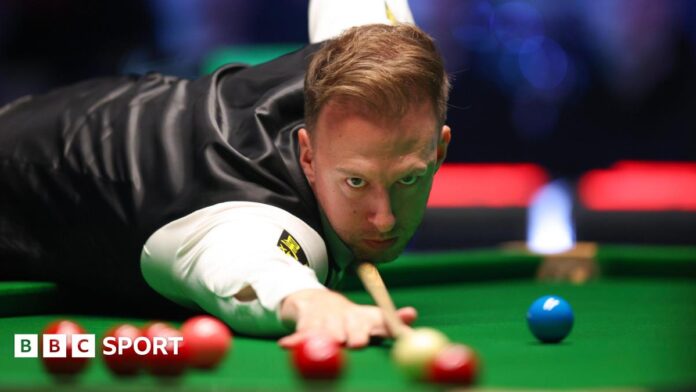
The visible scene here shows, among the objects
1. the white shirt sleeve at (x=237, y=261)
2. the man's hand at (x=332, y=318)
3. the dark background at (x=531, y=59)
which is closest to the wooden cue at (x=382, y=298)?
the man's hand at (x=332, y=318)

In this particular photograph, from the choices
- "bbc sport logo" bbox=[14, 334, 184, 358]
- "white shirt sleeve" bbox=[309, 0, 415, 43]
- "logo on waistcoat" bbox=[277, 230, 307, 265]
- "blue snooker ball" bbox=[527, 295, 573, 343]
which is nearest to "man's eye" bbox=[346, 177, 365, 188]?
"logo on waistcoat" bbox=[277, 230, 307, 265]

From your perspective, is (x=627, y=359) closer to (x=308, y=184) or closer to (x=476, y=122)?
(x=308, y=184)

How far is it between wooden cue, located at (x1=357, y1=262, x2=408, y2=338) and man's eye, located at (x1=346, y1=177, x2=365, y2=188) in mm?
231

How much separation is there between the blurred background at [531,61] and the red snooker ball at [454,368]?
9.51 metres

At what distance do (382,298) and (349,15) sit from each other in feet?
6.67

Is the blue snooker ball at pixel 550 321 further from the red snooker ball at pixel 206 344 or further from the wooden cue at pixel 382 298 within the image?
the red snooker ball at pixel 206 344

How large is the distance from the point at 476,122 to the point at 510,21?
3.83 ft

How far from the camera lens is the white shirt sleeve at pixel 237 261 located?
3047 mm

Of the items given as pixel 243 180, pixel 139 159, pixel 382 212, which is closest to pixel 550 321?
pixel 382 212

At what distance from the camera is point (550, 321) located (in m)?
3.07

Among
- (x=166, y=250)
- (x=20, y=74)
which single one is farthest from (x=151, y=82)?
(x=20, y=74)

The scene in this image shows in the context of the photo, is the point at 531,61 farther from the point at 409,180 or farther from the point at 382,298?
the point at 382,298

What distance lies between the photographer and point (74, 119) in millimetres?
4324

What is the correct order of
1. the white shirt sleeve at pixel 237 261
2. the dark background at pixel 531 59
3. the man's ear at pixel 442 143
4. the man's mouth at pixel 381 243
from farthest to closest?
the dark background at pixel 531 59 → the man's ear at pixel 442 143 → the man's mouth at pixel 381 243 → the white shirt sleeve at pixel 237 261
